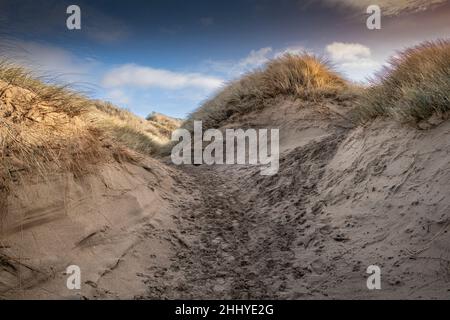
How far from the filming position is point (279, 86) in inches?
358

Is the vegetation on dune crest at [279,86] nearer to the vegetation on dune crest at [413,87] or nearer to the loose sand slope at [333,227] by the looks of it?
the vegetation on dune crest at [413,87]

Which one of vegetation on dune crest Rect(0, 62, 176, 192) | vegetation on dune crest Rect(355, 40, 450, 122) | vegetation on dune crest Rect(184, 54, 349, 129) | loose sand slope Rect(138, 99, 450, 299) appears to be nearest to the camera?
loose sand slope Rect(138, 99, 450, 299)

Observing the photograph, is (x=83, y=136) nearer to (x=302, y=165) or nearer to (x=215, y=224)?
(x=215, y=224)

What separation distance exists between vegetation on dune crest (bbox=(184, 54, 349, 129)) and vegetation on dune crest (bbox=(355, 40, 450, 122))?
2.47 meters

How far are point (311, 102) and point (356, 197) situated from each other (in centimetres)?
431

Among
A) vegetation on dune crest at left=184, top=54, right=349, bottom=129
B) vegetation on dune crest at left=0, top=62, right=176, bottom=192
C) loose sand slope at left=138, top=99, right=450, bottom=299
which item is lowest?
loose sand slope at left=138, top=99, right=450, bottom=299

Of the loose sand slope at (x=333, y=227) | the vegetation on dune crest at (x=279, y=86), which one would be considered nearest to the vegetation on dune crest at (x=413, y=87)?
the loose sand slope at (x=333, y=227)

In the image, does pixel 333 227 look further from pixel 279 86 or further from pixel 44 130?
pixel 279 86

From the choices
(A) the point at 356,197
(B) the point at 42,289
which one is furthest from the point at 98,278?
(A) the point at 356,197

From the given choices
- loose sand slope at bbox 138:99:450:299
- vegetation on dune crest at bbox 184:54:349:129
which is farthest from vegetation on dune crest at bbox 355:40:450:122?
vegetation on dune crest at bbox 184:54:349:129

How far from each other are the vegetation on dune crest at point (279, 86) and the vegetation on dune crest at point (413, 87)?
247 centimetres

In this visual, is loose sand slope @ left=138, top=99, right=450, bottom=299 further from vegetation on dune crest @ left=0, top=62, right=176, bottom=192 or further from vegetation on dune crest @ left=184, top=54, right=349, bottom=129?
vegetation on dune crest @ left=184, top=54, right=349, bottom=129

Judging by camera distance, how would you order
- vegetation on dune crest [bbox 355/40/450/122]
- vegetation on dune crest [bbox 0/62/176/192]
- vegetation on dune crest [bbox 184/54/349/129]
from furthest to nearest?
vegetation on dune crest [bbox 184/54/349/129], vegetation on dune crest [bbox 355/40/450/122], vegetation on dune crest [bbox 0/62/176/192]

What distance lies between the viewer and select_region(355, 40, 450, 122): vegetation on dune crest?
4285 millimetres
